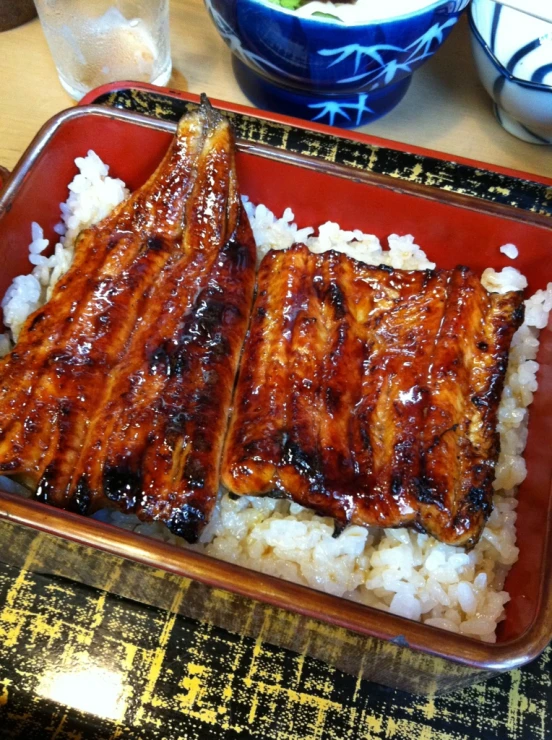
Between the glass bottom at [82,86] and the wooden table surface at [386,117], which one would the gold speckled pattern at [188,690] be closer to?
the wooden table surface at [386,117]

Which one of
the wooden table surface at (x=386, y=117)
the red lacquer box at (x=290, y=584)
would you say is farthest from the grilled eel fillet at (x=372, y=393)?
the wooden table surface at (x=386, y=117)

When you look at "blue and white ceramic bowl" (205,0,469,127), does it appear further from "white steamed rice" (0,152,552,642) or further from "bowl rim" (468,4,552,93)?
"white steamed rice" (0,152,552,642)

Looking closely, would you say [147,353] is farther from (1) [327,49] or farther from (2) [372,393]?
(1) [327,49]

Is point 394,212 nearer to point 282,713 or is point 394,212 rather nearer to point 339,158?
point 339,158

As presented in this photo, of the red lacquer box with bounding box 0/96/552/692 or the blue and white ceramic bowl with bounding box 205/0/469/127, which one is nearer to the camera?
the red lacquer box with bounding box 0/96/552/692

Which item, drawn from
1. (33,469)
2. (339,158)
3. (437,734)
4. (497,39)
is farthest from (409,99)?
(437,734)

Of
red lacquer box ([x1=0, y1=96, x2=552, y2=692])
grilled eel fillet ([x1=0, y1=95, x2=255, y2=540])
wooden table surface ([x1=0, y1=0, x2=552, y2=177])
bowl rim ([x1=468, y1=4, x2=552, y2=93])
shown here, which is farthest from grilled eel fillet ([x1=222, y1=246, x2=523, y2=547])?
wooden table surface ([x1=0, y1=0, x2=552, y2=177])

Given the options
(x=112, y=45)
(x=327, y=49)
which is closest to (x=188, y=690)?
(x=327, y=49)

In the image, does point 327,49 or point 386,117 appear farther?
point 386,117
